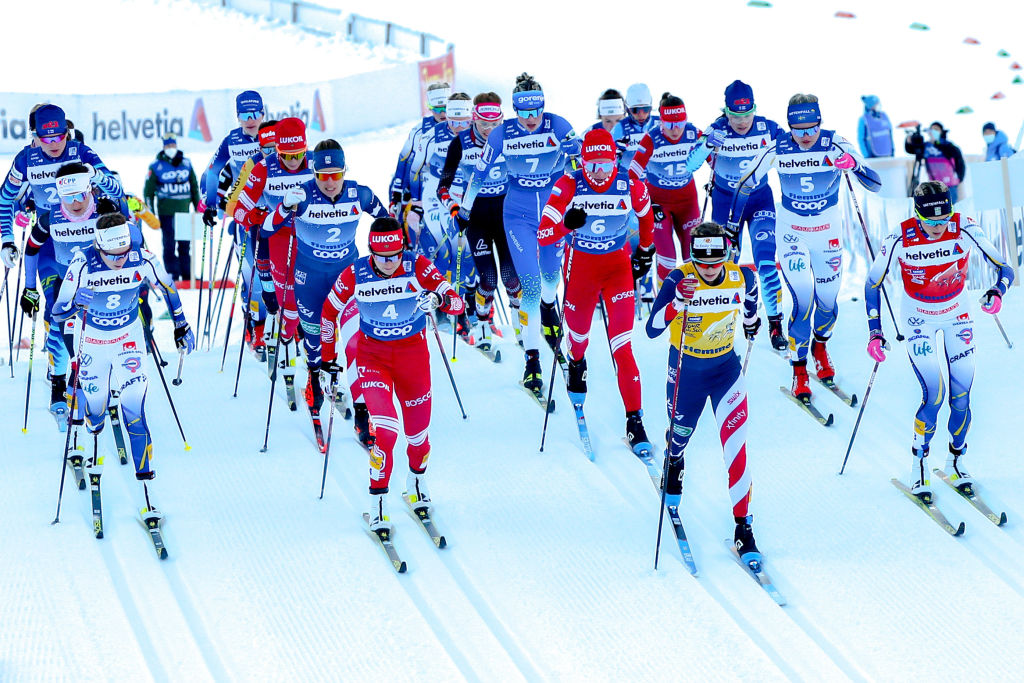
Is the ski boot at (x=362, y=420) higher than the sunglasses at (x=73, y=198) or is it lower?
lower

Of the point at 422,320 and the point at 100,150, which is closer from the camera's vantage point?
the point at 422,320

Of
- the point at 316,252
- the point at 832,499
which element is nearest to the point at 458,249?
the point at 316,252

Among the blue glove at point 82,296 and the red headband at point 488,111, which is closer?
the blue glove at point 82,296

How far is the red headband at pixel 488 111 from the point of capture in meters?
10.6

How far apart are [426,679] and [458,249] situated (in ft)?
17.8

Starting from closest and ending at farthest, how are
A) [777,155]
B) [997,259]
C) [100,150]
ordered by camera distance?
[997,259] < [777,155] < [100,150]

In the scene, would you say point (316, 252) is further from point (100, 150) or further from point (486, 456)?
point (100, 150)

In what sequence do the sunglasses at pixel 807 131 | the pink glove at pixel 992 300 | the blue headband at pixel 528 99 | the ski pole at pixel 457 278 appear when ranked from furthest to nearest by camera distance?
the ski pole at pixel 457 278 < the sunglasses at pixel 807 131 < the blue headband at pixel 528 99 < the pink glove at pixel 992 300

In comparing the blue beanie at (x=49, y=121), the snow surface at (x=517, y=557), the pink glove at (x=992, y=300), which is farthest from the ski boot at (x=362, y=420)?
the pink glove at (x=992, y=300)

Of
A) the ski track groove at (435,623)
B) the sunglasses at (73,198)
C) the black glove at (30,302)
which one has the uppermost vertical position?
the sunglasses at (73,198)

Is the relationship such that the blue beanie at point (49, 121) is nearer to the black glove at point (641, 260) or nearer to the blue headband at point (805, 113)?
the black glove at point (641, 260)

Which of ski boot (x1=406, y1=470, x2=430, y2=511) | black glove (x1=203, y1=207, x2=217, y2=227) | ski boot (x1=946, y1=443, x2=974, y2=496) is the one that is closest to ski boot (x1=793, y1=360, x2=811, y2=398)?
ski boot (x1=946, y1=443, x2=974, y2=496)

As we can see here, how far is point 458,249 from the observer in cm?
1149

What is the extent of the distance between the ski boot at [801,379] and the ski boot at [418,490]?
10.8ft
